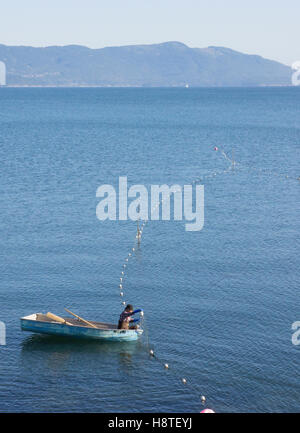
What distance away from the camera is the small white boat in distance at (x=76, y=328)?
40.8 meters

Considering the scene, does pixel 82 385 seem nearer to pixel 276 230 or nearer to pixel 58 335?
pixel 58 335

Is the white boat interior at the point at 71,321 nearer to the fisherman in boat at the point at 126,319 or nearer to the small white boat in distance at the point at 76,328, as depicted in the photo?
the small white boat in distance at the point at 76,328

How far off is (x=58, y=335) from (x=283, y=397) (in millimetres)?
14313

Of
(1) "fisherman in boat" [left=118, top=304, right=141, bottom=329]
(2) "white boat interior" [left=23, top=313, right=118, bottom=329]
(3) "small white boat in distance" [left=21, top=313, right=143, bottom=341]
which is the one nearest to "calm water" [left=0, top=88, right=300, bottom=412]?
(3) "small white boat in distance" [left=21, top=313, right=143, bottom=341]

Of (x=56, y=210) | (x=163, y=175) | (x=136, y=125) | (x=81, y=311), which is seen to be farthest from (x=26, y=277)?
(x=136, y=125)

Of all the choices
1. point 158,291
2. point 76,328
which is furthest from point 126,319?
point 158,291

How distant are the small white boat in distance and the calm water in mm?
544

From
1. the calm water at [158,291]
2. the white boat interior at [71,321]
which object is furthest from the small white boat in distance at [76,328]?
the calm water at [158,291]

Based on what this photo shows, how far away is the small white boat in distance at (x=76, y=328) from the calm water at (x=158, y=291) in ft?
1.79

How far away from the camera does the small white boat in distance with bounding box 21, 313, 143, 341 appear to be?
4078cm

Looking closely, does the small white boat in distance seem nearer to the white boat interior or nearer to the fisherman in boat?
the white boat interior

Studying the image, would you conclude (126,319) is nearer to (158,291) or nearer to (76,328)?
(76,328)

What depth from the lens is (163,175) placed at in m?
94.3

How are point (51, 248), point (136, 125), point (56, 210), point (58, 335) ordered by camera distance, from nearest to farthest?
point (58, 335) → point (51, 248) → point (56, 210) → point (136, 125)
